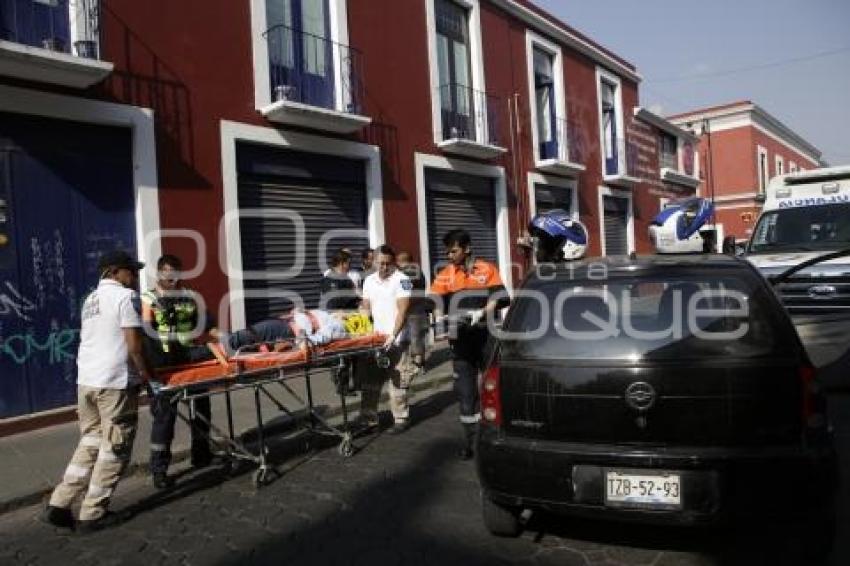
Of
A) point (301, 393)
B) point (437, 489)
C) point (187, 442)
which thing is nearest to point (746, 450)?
point (437, 489)

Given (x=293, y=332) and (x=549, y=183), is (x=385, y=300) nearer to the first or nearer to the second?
(x=293, y=332)

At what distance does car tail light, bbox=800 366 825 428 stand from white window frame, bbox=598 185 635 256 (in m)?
17.1

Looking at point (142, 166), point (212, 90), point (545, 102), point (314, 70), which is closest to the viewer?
point (142, 166)

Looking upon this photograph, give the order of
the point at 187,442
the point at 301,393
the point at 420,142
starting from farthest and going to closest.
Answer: the point at 420,142
the point at 301,393
the point at 187,442

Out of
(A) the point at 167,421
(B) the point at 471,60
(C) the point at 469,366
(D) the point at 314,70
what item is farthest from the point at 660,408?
(B) the point at 471,60

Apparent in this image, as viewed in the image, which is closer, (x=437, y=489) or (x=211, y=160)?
(x=437, y=489)

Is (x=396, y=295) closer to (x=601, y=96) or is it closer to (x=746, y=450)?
(x=746, y=450)

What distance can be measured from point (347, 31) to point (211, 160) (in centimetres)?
348

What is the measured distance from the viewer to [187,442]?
21.9ft

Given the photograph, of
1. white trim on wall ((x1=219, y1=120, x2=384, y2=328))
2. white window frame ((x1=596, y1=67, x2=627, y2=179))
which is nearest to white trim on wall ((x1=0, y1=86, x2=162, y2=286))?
white trim on wall ((x1=219, y1=120, x2=384, y2=328))

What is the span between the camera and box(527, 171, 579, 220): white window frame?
16.5 meters

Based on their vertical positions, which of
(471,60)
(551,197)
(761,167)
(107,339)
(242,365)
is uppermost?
(761,167)

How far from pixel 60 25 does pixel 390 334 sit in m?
5.10

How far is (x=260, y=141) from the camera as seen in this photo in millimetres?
10125
